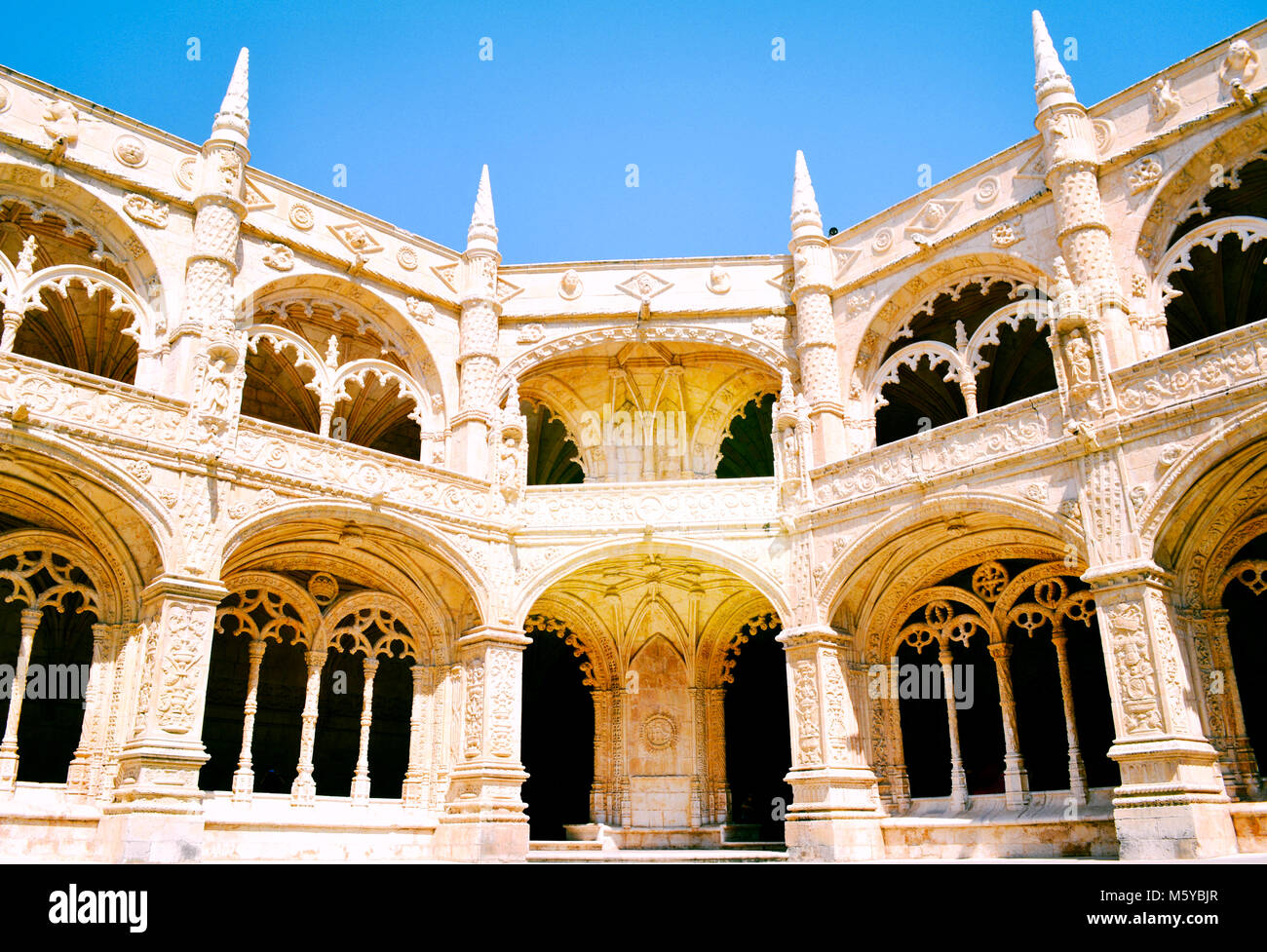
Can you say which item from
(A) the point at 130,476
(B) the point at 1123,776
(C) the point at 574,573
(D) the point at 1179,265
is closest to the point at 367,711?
(C) the point at 574,573

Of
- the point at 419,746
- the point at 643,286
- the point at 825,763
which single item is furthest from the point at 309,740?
the point at 643,286

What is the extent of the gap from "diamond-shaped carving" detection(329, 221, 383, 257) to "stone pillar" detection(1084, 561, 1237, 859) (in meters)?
12.3

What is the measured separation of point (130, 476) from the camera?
41.8 ft

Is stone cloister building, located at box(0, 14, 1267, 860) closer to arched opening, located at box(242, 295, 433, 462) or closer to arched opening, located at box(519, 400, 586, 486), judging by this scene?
arched opening, located at box(242, 295, 433, 462)

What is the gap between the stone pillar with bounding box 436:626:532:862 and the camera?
Result: 48.3ft

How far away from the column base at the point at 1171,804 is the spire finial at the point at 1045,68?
959cm

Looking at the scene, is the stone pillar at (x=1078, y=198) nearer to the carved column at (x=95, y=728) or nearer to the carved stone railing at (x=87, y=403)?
the carved stone railing at (x=87, y=403)

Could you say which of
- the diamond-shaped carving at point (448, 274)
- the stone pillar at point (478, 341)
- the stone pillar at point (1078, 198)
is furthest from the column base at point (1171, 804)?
the diamond-shaped carving at point (448, 274)

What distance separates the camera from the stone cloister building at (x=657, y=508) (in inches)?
485

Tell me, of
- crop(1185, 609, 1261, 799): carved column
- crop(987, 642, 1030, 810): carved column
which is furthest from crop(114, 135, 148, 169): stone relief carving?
crop(1185, 609, 1261, 799): carved column

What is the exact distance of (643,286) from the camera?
61.6 ft

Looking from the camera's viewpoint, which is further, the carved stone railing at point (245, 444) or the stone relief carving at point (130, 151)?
the stone relief carving at point (130, 151)

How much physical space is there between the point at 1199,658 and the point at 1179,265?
5.36 meters
